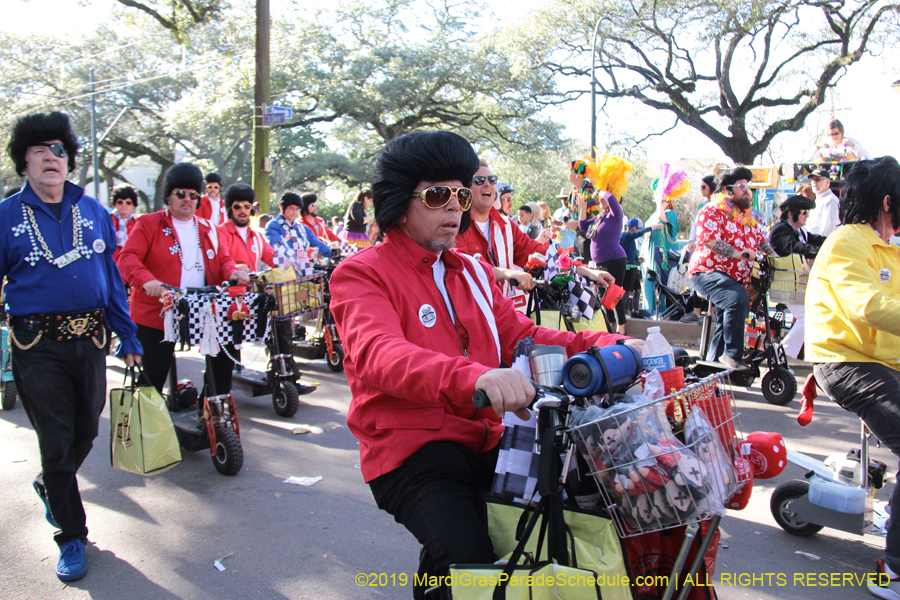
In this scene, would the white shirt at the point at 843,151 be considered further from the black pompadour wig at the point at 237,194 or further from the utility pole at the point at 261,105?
the utility pole at the point at 261,105

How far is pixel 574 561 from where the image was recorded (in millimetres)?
1722

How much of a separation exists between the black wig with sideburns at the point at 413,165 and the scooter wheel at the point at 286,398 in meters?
4.54

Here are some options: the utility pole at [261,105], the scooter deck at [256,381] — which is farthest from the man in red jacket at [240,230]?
the utility pole at [261,105]

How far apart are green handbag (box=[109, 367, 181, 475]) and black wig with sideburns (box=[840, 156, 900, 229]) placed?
4.16 m

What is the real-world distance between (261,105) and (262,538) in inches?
460

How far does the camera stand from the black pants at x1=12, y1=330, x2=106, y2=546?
3527 millimetres

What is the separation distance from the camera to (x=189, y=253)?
5.32m

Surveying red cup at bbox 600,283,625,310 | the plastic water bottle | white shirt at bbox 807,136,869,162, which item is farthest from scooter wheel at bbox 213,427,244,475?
white shirt at bbox 807,136,869,162

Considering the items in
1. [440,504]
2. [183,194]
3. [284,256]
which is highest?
[183,194]

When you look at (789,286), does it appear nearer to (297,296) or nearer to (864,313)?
(864,313)

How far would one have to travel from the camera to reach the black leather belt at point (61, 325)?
354cm

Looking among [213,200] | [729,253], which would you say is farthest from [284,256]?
[729,253]

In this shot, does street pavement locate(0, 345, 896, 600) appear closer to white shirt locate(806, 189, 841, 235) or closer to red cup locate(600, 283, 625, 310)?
red cup locate(600, 283, 625, 310)

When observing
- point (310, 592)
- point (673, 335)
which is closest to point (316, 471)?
point (310, 592)
